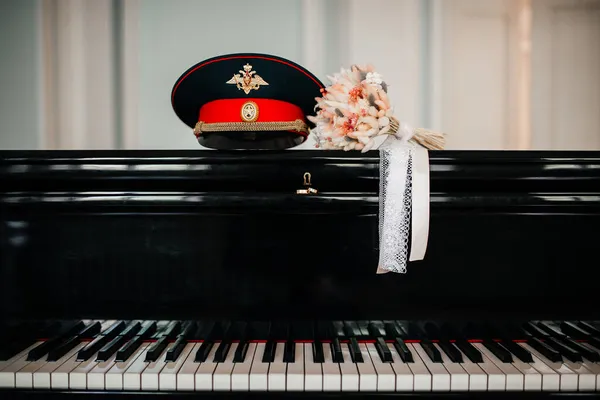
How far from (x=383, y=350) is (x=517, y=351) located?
0.40m

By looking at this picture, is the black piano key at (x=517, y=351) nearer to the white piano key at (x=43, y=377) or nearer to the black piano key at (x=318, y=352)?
the black piano key at (x=318, y=352)

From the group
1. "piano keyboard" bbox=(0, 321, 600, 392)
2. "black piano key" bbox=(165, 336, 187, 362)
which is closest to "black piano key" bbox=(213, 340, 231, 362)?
"piano keyboard" bbox=(0, 321, 600, 392)

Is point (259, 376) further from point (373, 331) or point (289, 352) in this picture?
point (373, 331)

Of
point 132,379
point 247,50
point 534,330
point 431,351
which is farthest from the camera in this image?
point 247,50

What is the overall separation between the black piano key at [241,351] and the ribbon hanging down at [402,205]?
1.54 feet

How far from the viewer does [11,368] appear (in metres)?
1.06

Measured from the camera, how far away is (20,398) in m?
1.04

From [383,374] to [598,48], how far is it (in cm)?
195

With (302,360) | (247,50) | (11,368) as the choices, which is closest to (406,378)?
(302,360)

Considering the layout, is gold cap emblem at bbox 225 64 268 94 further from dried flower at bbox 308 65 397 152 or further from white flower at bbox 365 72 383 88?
white flower at bbox 365 72 383 88

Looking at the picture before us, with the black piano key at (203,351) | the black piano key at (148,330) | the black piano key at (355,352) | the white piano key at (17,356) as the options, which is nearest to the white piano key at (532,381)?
the black piano key at (355,352)

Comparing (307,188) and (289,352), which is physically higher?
(307,188)

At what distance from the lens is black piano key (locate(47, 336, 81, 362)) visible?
109cm

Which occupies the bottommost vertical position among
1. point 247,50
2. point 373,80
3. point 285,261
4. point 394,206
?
point 285,261
